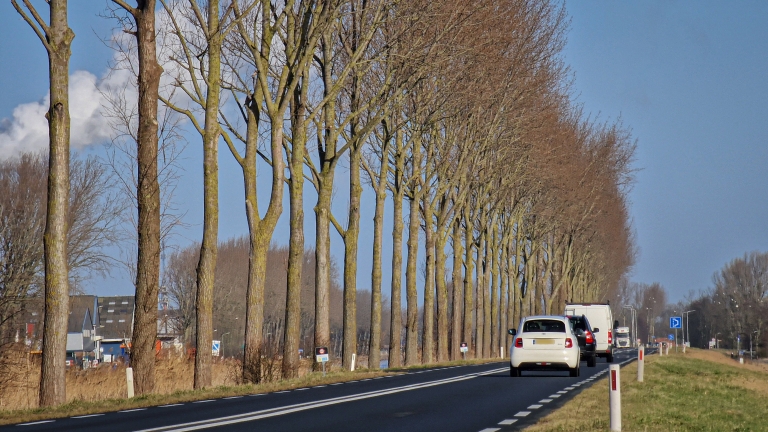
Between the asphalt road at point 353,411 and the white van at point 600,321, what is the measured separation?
26.8 m

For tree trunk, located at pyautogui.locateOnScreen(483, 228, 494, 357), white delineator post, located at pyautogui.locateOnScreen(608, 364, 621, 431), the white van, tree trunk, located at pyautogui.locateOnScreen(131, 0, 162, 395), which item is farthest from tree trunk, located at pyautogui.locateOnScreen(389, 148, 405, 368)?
white delineator post, located at pyautogui.locateOnScreen(608, 364, 621, 431)

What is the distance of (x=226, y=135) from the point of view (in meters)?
28.9

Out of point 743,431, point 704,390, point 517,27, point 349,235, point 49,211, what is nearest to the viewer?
point 743,431

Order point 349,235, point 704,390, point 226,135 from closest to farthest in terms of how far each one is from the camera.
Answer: point 704,390 < point 226,135 < point 349,235

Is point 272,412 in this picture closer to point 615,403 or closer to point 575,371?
point 615,403

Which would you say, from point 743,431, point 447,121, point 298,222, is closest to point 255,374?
point 298,222

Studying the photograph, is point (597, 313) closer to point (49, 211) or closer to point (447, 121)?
point (447, 121)

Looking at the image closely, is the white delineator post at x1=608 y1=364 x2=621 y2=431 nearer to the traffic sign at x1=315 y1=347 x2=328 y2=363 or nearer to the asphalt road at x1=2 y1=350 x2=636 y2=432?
the asphalt road at x1=2 y1=350 x2=636 y2=432

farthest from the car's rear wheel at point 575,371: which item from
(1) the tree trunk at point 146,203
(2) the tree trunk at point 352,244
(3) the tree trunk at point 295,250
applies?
(1) the tree trunk at point 146,203

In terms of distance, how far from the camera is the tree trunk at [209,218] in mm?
24078

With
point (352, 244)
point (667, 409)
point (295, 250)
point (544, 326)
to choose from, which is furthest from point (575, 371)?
point (667, 409)

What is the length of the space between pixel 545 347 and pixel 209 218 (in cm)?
986

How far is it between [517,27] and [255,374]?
2219 cm

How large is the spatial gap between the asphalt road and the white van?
26.8 metres
